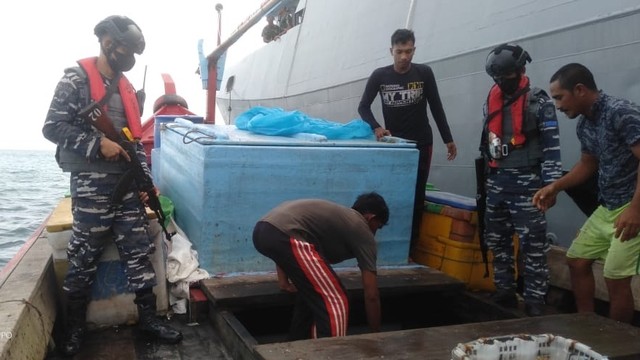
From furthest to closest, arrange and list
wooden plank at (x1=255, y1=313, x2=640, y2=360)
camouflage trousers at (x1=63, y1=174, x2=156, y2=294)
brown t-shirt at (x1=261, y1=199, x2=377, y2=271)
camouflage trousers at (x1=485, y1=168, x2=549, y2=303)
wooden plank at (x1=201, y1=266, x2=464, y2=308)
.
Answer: camouflage trousers at (x1=485, y1=168, x2=549, y2=303)
wooden plank at (x1=201, y1=266, x2=464, y2=308)
camouflage trousers at (x1=63, y1=174, x2=156, y2=294)
brown t-shirt at (x1=261, y1=199, x2=377, y2=271)
wooden plank at (x1=255, y1=313, x2=640, y2=360)

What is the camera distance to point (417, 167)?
433 centimetres

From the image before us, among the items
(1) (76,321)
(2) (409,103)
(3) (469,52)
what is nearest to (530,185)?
(2) (409,103)

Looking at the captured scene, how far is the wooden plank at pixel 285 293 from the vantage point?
334 cm

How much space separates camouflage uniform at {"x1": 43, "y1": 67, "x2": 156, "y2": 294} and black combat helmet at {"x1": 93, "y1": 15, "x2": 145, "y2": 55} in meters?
0.28

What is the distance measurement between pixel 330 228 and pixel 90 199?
4.87 ft

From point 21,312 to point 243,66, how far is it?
582 inches

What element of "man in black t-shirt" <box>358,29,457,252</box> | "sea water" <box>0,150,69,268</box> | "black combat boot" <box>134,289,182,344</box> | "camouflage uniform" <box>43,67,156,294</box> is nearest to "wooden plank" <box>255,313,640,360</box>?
"black combat boot" <box>134,289,182,344</box>

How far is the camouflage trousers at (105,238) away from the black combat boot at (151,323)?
67 millimetres

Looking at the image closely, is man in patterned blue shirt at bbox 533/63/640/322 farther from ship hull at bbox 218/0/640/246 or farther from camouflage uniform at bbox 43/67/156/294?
camouflage uniform at bbox 43/67/156/294

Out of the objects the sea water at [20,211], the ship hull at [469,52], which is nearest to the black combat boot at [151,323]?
the ship hull at [469,52]

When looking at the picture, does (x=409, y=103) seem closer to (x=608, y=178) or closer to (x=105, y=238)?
(x=608, y=178)

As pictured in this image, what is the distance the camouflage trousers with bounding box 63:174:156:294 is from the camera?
122 inches

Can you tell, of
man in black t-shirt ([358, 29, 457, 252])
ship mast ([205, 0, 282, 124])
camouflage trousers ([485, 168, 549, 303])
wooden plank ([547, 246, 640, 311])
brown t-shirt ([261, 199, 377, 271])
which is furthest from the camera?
ship mast ([205, 0, 282, 124])

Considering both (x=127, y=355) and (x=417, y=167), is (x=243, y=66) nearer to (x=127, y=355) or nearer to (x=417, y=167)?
(x=417, y=167)
